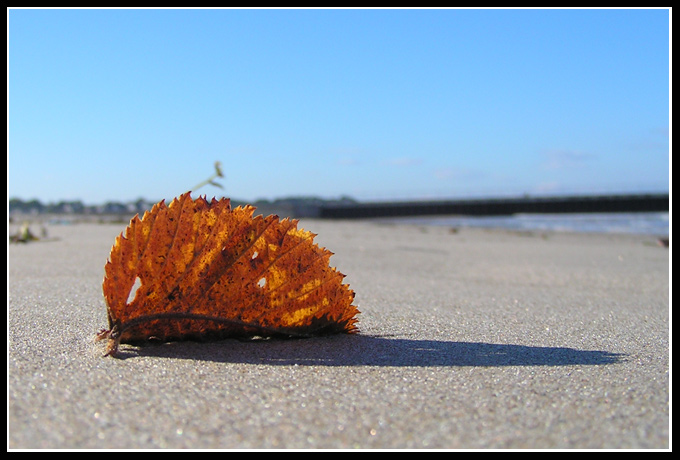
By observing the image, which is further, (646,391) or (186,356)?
(186,356)

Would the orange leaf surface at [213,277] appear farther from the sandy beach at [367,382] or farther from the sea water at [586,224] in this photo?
the sea water at [586,224]

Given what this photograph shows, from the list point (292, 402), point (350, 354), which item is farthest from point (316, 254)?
point (292, 402)

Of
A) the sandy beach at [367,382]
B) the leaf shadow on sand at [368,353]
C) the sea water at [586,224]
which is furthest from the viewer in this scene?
the sea water at [586,224]

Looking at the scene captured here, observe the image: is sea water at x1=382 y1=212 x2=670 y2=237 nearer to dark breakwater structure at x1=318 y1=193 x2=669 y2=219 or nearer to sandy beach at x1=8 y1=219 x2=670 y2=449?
dark breakwater structure at x1=318 y1=193 x2=669 y2=219

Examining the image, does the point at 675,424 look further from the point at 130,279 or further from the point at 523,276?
the point at 523,276

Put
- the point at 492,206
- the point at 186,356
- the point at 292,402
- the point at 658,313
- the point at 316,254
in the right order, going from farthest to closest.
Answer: the point at 492,206 → the point at 658,313 → the point at 316,254 → the point at 186,356 → the point at 292,402

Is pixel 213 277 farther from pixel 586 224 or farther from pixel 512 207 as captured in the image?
pixel 512 207

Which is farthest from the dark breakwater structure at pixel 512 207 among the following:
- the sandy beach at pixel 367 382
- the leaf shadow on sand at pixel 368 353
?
the leaf shadow on sand at pixel 368 353
